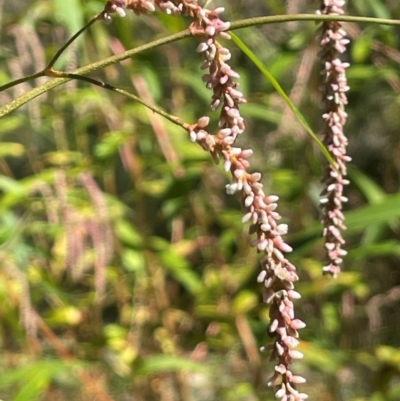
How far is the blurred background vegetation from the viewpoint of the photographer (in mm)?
876

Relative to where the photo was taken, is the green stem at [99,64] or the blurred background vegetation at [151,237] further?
the blurred background vegetation at [151,237]

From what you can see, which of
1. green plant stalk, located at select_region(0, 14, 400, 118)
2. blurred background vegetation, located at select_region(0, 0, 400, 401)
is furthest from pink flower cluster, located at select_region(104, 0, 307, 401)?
blurred background vegetation, located at select_region(0, 0, 400, 401)

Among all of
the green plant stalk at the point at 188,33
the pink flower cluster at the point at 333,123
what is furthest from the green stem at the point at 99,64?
the pink flower cluster at the point at 333,123

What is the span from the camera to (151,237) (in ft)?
3.34

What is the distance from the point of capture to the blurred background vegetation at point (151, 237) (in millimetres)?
876

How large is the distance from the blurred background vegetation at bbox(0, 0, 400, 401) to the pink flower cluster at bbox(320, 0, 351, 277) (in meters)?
0.30

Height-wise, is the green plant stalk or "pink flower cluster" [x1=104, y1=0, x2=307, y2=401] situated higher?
the green plant stalk

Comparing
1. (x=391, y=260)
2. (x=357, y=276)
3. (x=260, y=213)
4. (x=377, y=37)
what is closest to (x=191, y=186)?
(x=357, y=276)

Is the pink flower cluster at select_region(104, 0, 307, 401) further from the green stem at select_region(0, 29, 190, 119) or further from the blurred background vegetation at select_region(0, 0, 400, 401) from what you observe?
the blurred background vegetation at select_region(0, 0, 400, 401)

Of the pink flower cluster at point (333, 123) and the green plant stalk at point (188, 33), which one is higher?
the green plant stalk at point (188, 33)

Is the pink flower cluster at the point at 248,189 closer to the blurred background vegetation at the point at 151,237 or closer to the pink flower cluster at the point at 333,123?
the pink flower cluster at the point at 333,123

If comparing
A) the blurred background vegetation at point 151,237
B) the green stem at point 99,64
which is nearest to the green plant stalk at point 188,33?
the green stem at point 99,64

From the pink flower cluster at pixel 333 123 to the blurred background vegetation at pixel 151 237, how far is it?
30 centimetres

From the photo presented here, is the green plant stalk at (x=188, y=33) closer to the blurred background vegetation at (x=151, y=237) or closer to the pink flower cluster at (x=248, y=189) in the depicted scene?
the pink flower cluster at (x=248, y=189)
